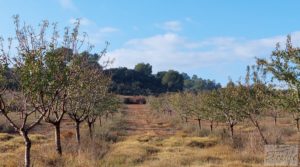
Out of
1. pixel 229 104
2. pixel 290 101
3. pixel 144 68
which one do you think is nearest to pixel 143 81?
pixel 144 68

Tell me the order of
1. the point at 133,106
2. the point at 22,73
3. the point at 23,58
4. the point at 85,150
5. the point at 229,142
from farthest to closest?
the point at 133,106 < the point at 229,142 < the point at 85,150 < the point at 23,58 < the point at 22,73

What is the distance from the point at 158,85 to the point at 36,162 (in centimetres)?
10555

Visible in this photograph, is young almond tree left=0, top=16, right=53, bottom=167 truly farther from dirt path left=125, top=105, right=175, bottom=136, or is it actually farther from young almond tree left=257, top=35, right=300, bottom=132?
dirt path left=125, top=105, right=175, bottom=136

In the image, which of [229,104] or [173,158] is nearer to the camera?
[173,158]

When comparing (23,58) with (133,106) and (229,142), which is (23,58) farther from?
(133,106)

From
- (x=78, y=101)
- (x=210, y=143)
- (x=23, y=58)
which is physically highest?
(x=23, y=58)

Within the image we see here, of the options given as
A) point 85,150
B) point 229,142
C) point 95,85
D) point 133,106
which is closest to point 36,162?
point 85,150

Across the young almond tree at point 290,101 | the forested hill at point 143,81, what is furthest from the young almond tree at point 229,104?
the forested hill at point 143,81

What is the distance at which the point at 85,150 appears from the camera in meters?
17.9

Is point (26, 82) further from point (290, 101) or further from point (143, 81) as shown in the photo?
point (143, 81)

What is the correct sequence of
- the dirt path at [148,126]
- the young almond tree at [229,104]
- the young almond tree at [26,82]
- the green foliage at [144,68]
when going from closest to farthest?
1. the young almond tree at [26,82]
2. the young almond tree at [229,104]
3. the dirt path at [148,126]
4. the green foliage at [144,68]

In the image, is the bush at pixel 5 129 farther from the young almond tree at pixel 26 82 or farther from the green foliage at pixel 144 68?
the green foliage at pixel 144 68

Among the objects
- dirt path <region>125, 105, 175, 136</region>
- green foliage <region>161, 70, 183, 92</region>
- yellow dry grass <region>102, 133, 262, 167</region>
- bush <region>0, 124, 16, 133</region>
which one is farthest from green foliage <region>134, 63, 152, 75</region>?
yellow dry grass <region>102, 133, 262, 167</region>

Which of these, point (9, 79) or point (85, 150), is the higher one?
point (9, 79)
